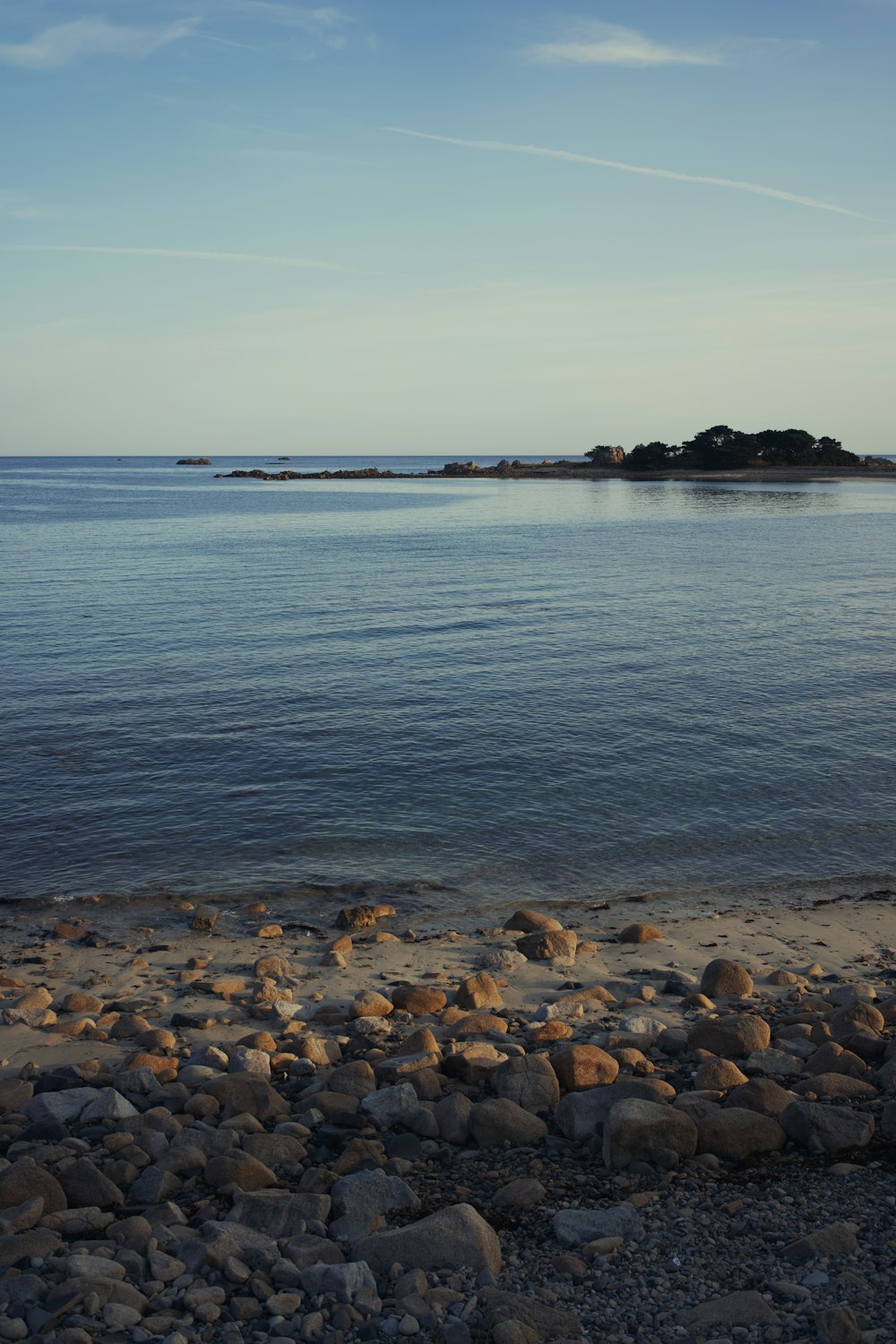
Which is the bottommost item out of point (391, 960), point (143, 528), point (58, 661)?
point (391, 960)

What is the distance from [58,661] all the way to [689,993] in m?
23.5

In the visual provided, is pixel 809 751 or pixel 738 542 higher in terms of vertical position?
pixel 738 542

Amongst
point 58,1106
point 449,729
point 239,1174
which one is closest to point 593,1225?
point 239,1174

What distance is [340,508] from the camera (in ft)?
362

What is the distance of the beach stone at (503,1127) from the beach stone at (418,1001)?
2.77 m

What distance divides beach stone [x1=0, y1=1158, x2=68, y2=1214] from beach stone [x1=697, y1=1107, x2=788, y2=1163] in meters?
4.91

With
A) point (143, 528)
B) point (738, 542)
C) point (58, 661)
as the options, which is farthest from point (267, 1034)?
point (143, 528)

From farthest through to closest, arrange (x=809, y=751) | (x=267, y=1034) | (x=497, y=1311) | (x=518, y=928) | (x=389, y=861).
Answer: (x=809, y=751) → (x=389, y=861) → (x=518, y=928) → (x=267, y=1034) → (x=497, y=1311)

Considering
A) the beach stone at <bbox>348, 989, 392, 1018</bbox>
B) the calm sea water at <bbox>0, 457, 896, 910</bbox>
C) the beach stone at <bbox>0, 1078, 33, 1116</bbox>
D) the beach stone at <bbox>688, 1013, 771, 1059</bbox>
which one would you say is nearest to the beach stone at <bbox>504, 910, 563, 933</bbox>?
the calm sea water at <bbox>0, 457, 896, 910</bbox>

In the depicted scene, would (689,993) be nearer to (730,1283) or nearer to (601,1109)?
(601,1109)

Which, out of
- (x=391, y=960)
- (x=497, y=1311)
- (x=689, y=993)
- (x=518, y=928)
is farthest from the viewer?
(x=518, y=928)

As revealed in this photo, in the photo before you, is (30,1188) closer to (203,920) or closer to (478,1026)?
(478,1026)

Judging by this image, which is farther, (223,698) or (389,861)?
(223,698)

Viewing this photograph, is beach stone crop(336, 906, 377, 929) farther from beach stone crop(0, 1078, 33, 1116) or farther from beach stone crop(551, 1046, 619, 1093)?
beach stone crop(0, 1078, 33, 1116)
